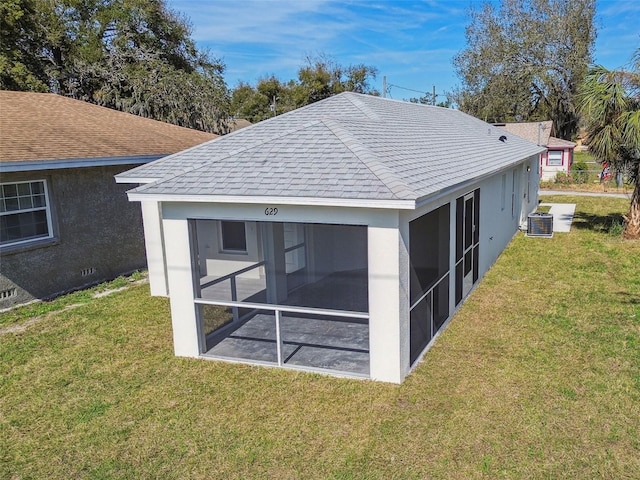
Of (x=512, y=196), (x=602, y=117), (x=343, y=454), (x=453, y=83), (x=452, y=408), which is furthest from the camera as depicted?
(x=453, y=83)

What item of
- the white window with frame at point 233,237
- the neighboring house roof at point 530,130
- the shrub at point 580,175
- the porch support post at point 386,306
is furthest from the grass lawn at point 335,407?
the neighboring house roof at point 530,130

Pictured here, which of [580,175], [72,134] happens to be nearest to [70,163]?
[72,134]

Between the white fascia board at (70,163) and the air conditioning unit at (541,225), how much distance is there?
11.3 meters

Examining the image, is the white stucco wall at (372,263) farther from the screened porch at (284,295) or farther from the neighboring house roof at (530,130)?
the neighboring house roof at (530,130)

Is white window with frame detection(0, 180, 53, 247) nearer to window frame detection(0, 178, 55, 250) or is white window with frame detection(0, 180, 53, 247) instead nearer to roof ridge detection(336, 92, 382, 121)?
window frame detection(0, 178, 55, 250)

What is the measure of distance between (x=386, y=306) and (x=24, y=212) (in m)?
8.32

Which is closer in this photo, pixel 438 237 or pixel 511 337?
pixel 511 337

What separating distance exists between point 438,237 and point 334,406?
3.95m

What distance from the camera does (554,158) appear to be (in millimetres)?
37375

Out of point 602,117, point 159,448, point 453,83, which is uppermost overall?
point 453,83

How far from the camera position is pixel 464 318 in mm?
9242

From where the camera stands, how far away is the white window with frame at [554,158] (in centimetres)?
3719

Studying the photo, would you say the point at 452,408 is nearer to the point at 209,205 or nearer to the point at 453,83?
the point at 209,205

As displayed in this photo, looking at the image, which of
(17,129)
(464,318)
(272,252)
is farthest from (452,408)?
(17,129)
